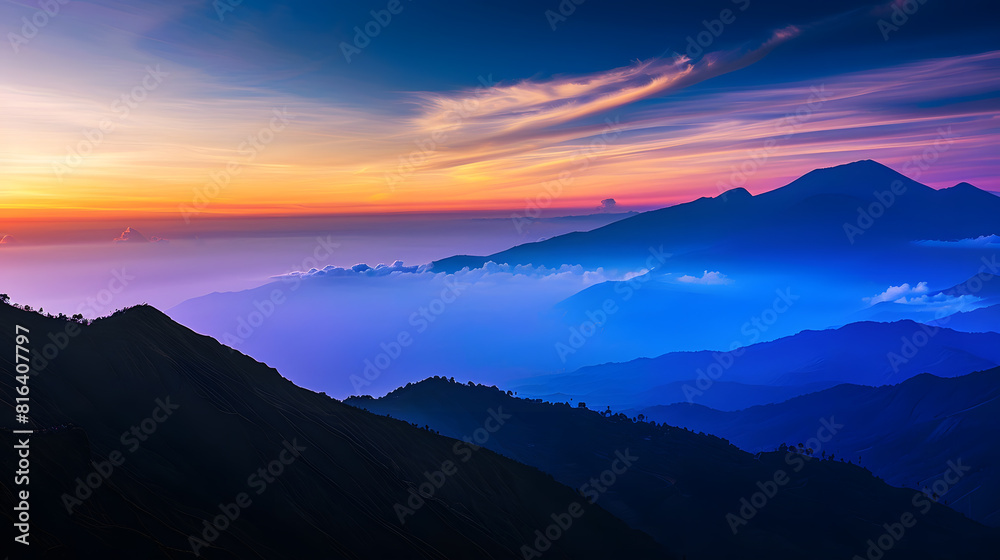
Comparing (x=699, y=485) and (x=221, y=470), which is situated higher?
(x=699, y=485)

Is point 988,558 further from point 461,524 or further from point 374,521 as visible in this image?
point 374,521

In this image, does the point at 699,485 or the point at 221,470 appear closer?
the point at 221,470

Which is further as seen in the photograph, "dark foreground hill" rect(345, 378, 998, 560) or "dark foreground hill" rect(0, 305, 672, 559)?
"dark foreground hill" rect(345, 378, 998, 560)

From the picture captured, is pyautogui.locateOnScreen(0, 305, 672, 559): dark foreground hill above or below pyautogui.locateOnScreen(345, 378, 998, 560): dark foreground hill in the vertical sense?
below

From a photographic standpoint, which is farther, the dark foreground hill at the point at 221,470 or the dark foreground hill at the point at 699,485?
the dark foreground hill at the point at 699,485
